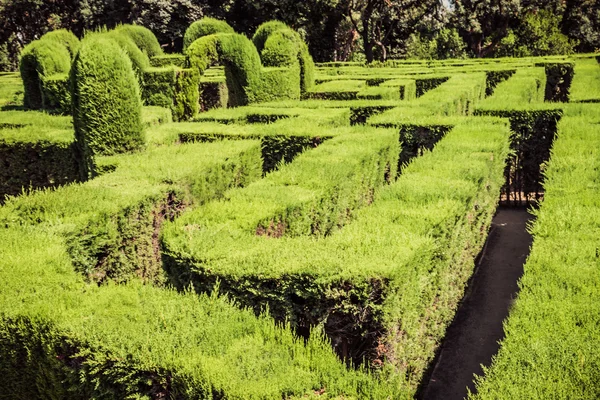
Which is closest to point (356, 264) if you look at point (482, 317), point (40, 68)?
point (482, 317)

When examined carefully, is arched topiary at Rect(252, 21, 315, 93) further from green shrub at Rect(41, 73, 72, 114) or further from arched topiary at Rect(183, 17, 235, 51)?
green shrub at Rect(41, 73, 72, 114)

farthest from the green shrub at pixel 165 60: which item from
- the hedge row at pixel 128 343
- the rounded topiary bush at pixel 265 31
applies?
the hedge row at pixel 128 343

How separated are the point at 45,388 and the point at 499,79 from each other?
25.3 meters

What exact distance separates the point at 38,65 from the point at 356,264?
1595 cm

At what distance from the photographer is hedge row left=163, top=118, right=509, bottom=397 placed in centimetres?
519

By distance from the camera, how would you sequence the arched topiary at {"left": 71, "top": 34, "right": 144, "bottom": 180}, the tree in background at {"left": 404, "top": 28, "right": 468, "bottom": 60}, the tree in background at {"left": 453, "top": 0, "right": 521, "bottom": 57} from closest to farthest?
the arched topiary at {"left": 71, "top": 34, "right": 144, "bottom": 180} → the tree in background at {"left": 453, "top": 0, "right": 521, "bottom": 57} → the tree in background at {"left": 404, "top": 28, "right": 468, "bottom": 60}

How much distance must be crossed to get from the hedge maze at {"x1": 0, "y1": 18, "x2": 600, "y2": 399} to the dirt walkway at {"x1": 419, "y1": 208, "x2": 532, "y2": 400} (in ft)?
1.98

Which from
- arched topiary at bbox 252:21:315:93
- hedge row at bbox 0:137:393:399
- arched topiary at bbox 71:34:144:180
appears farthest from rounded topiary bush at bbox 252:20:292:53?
hedge row at bbox 0:137:393:399

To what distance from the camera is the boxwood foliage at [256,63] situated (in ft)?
A: 51.9

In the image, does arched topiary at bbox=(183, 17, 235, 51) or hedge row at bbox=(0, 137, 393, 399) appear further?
arched topiary at bbox=(183, 17, 235, 51)

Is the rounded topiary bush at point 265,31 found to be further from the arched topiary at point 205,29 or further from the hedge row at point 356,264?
the hedge row at point 356,264

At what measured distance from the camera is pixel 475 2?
157 feet

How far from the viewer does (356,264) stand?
209 inches

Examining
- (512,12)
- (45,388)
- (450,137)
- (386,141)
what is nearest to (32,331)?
(45,388)
